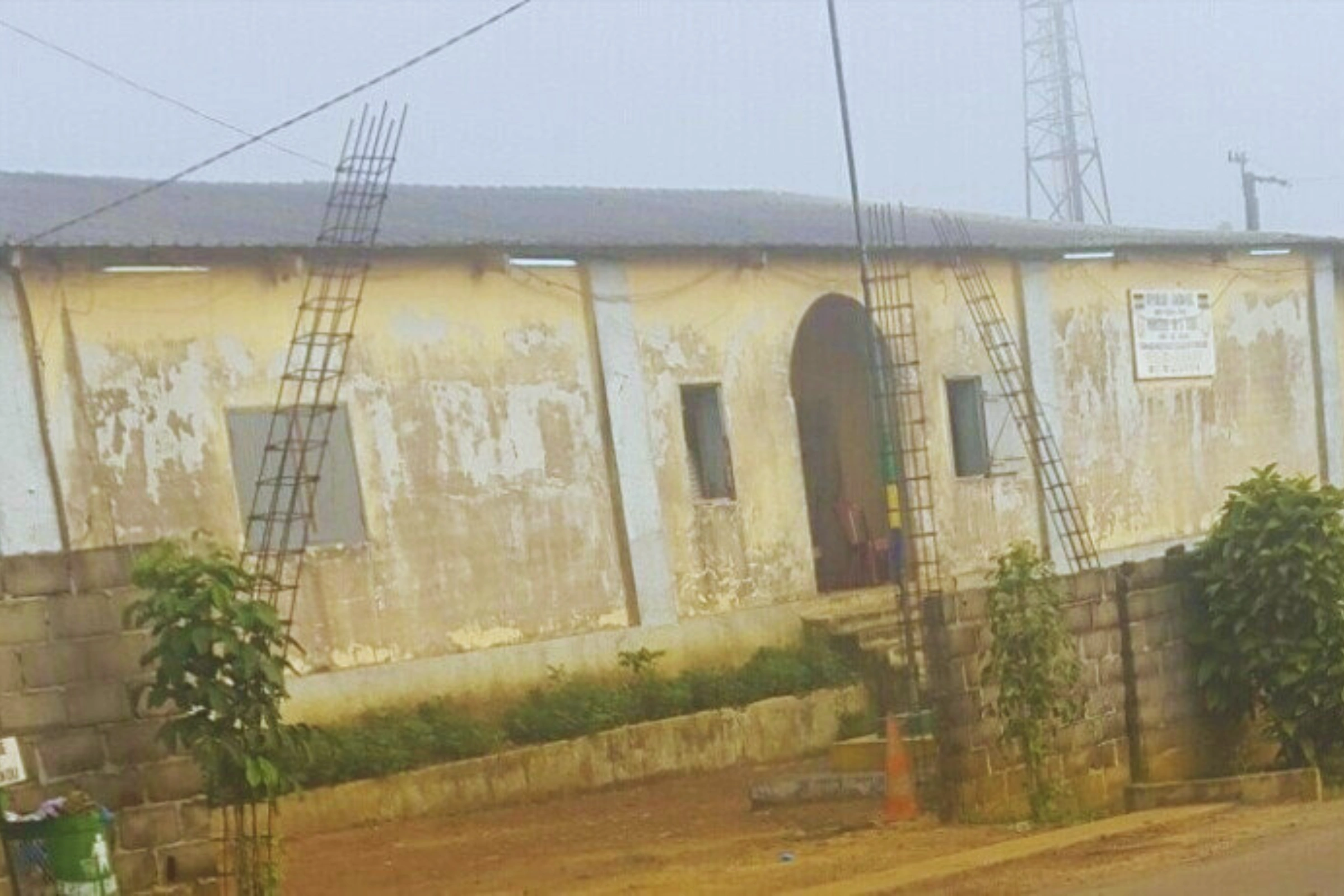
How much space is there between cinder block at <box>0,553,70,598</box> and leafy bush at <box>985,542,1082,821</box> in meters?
6.65

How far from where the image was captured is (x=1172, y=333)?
27.3 metres

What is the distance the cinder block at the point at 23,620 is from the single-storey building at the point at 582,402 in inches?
211

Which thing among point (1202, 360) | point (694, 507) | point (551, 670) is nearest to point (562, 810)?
point (551, 670)

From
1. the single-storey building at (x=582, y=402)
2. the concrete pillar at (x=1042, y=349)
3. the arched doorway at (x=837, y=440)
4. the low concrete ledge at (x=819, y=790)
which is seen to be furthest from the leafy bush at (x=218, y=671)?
the concrete pillar at (x=1042, y=349)

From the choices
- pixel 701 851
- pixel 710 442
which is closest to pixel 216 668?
pixel 701 851

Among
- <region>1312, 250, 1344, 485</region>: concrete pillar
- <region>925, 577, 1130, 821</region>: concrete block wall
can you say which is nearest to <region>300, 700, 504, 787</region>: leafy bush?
<region>925, 577, 1130, 821</region>: concrete block wall

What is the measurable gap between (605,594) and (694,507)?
5.51ft

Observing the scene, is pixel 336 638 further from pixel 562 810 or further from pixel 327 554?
pixel 562 810

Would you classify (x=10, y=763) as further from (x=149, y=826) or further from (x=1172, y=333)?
(x=1172, y=333)

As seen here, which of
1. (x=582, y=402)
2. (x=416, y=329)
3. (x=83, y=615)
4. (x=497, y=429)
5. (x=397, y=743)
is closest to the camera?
(x=83, y=615)

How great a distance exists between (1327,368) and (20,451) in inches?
818

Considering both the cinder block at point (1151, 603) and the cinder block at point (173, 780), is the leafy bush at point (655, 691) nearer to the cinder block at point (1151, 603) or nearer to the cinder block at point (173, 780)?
the cinder block at point (1151, 603)

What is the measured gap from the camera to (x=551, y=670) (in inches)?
746

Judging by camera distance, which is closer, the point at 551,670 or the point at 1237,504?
the point at 1237,504
